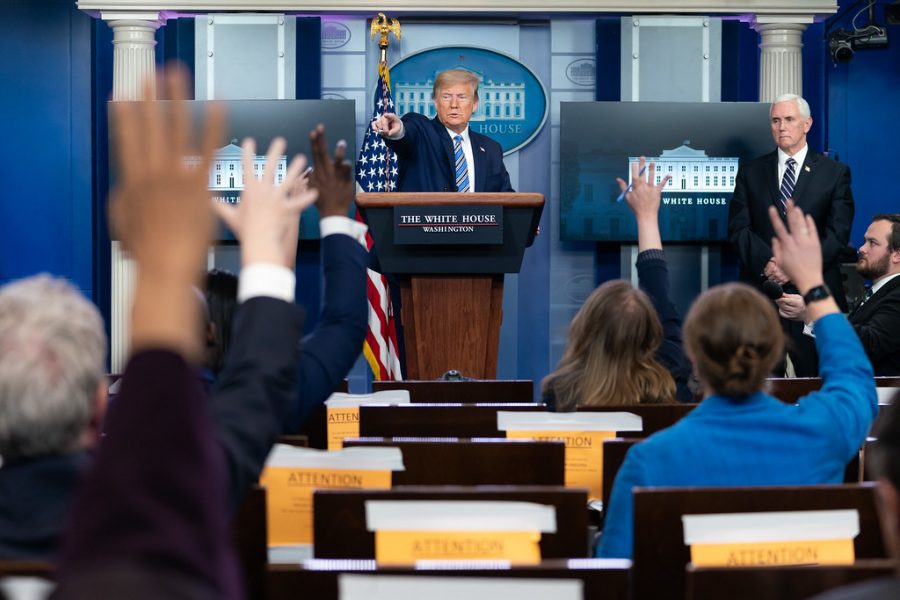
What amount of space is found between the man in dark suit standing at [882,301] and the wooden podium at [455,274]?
Answer: 1.37 metres

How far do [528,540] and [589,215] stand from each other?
19.2 feet

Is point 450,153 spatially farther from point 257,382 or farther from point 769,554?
point 257,382

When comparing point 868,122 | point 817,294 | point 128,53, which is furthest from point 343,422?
point 868,122

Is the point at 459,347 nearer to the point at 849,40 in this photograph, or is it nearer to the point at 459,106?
the point at 459,106

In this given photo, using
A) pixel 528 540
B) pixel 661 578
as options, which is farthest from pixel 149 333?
pixel 661 578

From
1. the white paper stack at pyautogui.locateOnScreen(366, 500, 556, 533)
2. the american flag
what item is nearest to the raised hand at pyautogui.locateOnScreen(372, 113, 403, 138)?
the american flag

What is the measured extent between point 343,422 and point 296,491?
100 centimetres

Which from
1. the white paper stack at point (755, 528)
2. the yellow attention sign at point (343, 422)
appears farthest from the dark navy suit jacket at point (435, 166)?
the white paper stack at point (755, 528)

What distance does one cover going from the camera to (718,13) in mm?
7352

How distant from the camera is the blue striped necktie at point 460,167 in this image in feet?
18.4

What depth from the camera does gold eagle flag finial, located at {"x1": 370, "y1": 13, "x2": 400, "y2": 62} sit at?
7105mm

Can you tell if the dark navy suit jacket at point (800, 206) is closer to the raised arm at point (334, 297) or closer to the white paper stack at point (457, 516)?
the raised arm at point (334, 297)

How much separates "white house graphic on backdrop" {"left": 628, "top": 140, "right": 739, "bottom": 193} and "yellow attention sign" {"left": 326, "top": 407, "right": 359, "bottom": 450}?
459 cm

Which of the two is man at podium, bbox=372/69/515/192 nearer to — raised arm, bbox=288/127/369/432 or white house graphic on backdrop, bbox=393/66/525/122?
white house graphic on backdrop, bbox=393/66/525/122
